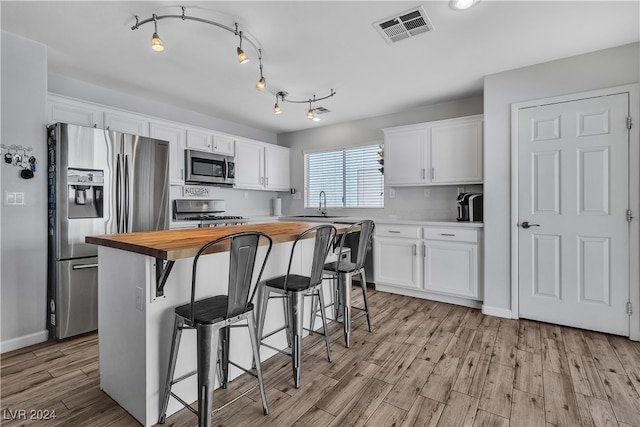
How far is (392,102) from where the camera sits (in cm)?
417

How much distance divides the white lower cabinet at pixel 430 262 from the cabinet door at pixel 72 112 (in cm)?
348

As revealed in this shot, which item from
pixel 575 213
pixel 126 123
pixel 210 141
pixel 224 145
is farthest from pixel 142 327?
pixel 575 213

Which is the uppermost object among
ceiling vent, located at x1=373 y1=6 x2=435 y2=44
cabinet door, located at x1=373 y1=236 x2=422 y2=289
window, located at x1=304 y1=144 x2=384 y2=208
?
ceiling vent, located at x1=373 y1=6 x2=435 y2=44

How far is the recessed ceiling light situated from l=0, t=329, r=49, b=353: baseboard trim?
13.5 ft

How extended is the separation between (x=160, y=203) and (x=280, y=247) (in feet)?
5.65

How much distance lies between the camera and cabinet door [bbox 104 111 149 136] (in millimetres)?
3344

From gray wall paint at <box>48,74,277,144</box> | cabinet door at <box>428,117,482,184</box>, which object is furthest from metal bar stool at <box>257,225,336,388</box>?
gray wall paint at <box>48,74,277,144</box>

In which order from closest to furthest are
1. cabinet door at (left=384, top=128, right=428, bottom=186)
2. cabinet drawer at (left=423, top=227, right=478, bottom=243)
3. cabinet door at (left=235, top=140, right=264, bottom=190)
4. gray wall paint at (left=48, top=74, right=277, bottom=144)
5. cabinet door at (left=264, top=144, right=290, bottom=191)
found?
gray wall paint at (left=48, top=74, right=277, bottom=144), cabinet drawer at (left=423, top=227, right=478, bottom=243), cabinet door at (left=384, top=128, right=428, bottom=186), cabinet door at (left=235, top=140, right=264, bottom=190), cabinet door at (left=264, top=144, right=290, bottom=191)

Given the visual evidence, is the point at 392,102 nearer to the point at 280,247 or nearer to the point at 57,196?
the point at 280,247

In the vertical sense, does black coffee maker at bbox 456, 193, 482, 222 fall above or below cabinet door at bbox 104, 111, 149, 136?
below

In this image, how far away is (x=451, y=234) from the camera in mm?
3633

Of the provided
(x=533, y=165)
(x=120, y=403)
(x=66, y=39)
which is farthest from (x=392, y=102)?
(x=120, y=403)

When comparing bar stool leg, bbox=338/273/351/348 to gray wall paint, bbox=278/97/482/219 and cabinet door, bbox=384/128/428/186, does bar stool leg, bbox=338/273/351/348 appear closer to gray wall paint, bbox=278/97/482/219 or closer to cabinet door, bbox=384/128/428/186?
cabinet door, bbox=384/128/428/186

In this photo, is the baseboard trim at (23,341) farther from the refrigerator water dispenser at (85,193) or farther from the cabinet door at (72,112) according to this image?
the cabinet door at (72,112)
